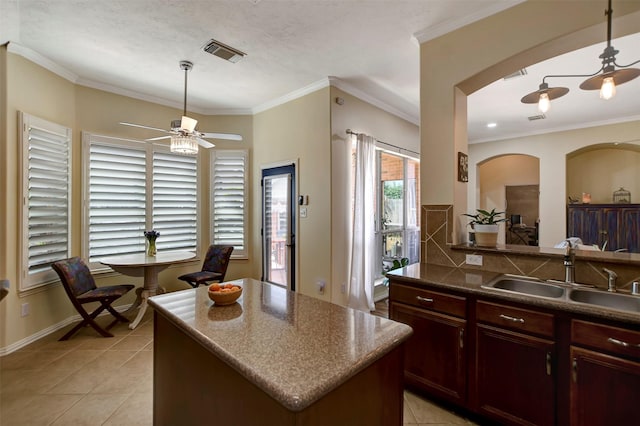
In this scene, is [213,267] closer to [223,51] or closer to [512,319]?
[223,51]

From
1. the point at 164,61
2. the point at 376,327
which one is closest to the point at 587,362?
the point at 376,327

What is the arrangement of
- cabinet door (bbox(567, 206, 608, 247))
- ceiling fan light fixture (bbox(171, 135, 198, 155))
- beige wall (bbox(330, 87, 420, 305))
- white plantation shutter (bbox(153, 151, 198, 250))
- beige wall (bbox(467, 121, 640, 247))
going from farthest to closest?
beige wall (bbox(467, 121, 640, 247)), cabinet door (bbox(567, 206, 608, 247)), white plantation shutter (bbox(153, 151, 198, 250)), beige wall (bbox(330, 87, 420, 305)), ceiling fan light fixture (bbox(171, 135, 198, 155))

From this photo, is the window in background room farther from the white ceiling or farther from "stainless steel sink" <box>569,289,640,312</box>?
"stainless steel sink" <box>569,289,640,312</box>

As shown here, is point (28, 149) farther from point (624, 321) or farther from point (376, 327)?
point (624, 321)

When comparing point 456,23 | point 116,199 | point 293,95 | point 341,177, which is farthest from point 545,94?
point 116,199

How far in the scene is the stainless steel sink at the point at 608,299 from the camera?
1.70 m

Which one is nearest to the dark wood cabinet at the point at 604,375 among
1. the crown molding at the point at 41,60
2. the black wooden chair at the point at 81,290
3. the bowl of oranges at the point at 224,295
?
the bowl of oranges at the point at 224,295

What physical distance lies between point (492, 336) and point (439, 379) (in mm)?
512

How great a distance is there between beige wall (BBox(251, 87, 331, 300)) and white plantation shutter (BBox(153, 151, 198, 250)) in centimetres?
135

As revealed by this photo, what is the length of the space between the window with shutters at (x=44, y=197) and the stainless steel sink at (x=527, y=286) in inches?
169

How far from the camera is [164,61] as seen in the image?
3.27 meters

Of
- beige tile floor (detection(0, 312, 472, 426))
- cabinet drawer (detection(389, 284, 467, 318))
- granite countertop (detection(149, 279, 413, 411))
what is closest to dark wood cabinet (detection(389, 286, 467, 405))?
cabinet drawer (detection(389, 284, 467, 318))

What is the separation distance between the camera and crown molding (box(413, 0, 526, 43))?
2.25 meters

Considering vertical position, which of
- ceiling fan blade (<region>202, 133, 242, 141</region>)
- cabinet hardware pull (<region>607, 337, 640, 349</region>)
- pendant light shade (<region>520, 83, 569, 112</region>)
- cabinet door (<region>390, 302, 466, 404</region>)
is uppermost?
pendant light shade (<region>520, 83, 569, 112</region>)
